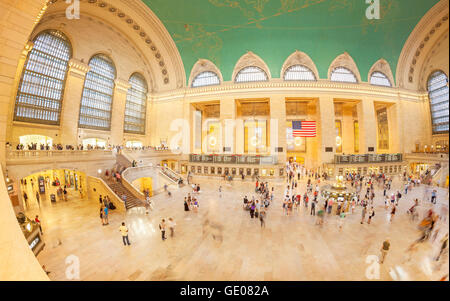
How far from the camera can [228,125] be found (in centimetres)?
2667

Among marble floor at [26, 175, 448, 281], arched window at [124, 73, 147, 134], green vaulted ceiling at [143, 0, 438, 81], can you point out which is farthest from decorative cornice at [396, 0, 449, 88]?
arched window at [124, 73, 147, 134]

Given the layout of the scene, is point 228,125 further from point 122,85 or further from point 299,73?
point 122,85

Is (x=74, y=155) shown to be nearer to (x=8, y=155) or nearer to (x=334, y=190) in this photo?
(x=8, y=155)

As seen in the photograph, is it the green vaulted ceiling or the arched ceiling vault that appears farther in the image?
the arched ceiling vault

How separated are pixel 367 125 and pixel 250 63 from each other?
20168 millimetres

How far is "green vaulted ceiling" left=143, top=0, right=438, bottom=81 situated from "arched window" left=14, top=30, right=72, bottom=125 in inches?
466

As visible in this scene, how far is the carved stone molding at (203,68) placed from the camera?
2744cm

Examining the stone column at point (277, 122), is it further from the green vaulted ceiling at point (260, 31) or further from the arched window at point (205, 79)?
the arched window at point (205, 79)

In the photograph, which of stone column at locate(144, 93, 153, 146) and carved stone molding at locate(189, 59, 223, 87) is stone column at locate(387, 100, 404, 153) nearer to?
carved stone molding at locate(189, 59, 223, 87)

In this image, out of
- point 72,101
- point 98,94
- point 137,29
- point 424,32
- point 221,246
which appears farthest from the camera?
point 137,29

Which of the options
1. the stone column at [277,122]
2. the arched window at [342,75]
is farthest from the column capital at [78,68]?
the arched window at [342,75]

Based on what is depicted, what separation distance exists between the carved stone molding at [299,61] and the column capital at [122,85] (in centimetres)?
Result: 2379

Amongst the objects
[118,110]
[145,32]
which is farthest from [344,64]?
[118,110]

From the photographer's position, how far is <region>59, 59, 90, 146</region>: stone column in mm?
19859
